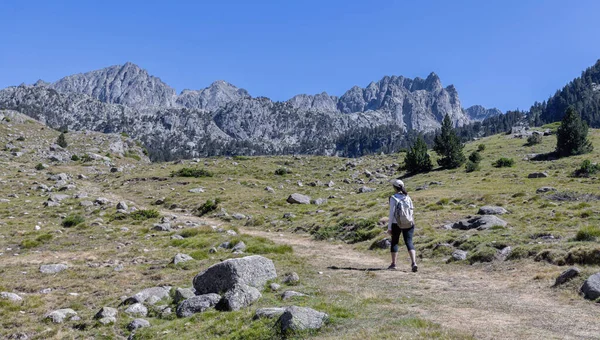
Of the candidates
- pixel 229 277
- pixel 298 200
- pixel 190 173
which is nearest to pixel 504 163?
pixel 298 200

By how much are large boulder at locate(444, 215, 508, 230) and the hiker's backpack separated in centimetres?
786

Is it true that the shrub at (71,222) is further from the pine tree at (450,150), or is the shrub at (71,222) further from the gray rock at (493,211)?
the pine tree at (450,150)

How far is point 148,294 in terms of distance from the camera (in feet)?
38.5

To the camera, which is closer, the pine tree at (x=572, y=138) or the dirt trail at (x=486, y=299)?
the dirt trail at (x=486, y=299)

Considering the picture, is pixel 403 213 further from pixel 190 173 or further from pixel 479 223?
pixel 190 173

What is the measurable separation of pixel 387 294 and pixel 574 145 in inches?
2527

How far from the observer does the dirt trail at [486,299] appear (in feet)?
23.5

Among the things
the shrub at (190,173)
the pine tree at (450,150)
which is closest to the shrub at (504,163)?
the pine tree at (450,150)

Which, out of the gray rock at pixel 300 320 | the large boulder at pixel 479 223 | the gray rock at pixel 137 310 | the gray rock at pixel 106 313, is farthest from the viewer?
the large boulder at pixel 479 223

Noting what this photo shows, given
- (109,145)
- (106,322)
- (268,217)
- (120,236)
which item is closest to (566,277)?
(106,322)

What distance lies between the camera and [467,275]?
43.3ft

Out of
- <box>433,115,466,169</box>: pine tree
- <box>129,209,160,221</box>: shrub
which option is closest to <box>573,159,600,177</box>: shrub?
<box>433,115,466,169</box>: pine tree

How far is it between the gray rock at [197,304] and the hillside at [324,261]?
0.93ft

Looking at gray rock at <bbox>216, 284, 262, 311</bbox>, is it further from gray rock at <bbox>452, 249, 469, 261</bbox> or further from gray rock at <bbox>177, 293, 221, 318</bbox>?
gray rock at <bbox>452, 249, 469, 261</bbox>
